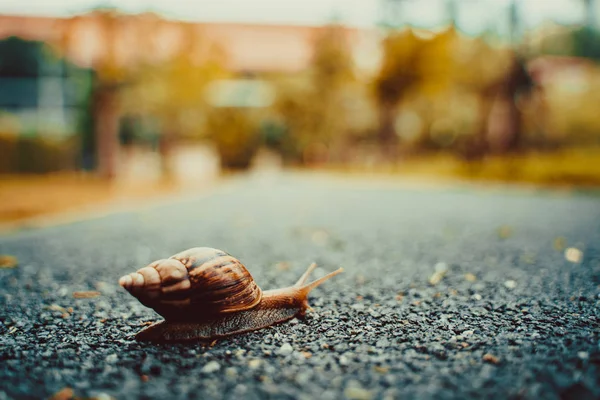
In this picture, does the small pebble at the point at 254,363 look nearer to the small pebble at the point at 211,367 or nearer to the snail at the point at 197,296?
the small pebble at the point at 211,367

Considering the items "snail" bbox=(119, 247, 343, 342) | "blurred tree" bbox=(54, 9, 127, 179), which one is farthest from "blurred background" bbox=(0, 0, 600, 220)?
"snail" bbox=(119, 247, 343, 342)

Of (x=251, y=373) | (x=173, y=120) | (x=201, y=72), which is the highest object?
(x=201, y=72)

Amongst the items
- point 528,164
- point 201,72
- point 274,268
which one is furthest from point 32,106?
point 274,268

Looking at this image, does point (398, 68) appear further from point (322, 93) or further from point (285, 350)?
point (285, 350)

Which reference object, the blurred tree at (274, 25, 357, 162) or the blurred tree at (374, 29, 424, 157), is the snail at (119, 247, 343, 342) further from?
the blurred tree at (274, 25, 357, 162)

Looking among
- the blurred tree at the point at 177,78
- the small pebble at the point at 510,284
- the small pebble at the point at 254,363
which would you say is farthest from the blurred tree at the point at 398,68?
the small pebble at the point at 254,363

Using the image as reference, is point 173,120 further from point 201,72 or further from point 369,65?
point 369,65
